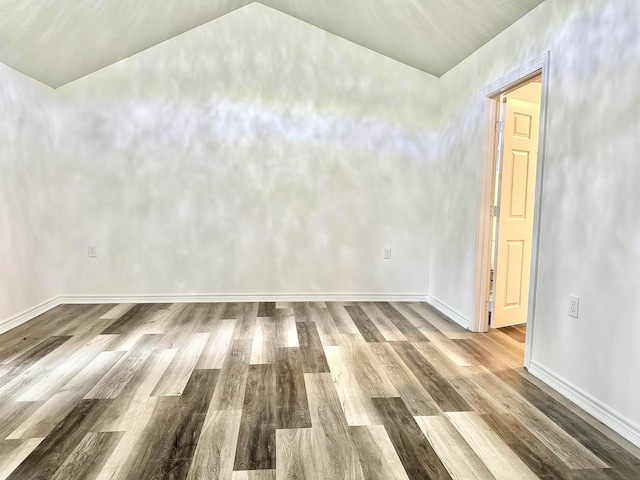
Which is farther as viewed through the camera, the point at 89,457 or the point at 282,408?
the point at 282,408

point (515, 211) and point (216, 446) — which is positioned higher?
point (515, 211)

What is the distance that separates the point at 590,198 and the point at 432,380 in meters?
1.34

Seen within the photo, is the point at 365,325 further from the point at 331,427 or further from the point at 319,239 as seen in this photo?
the point at 331,427

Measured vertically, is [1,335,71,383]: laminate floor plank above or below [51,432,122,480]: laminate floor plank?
above

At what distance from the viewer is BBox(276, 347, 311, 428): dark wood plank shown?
196 cm

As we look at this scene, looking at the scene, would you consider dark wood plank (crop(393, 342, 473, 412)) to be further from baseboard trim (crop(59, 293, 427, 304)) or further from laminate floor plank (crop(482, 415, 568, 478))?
baseboard trim (crop(59, 293, 427, 304))

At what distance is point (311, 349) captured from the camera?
2.91m

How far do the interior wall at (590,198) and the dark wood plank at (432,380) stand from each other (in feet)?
2.10

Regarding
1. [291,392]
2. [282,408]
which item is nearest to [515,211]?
[291,392]

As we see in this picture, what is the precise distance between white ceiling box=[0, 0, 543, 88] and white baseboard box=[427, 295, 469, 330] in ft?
7.55

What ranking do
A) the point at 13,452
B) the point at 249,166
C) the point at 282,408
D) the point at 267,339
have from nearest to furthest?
1. the point at 13,452
2. the point at 282,408
3. the point at 267,339
4. the point at 249,166

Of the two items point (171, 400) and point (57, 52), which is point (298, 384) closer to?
point (171, 400)

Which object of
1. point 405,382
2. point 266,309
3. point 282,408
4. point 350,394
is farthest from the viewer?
point 266,309

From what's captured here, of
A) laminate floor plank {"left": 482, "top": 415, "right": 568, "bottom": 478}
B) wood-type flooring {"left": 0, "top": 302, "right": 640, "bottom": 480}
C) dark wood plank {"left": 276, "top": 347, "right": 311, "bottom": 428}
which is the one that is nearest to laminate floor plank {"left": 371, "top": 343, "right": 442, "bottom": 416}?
wood-type flooring {"left": 0, "top": 302, "right": 640, "bottom": 480}
